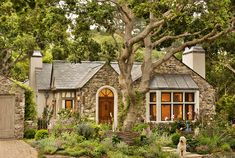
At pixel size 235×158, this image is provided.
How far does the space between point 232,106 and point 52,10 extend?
1492cm

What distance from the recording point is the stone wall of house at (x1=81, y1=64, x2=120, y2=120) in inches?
915

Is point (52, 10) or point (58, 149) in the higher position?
point (52, 10)

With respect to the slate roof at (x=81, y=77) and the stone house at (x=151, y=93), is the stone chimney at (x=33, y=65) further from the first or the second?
the stone house at (x=151, y=93)

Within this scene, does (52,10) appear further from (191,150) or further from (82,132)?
(191,150)

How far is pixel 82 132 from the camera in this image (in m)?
17.2

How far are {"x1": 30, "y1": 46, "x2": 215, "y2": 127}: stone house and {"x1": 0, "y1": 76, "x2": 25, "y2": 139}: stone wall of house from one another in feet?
11.9

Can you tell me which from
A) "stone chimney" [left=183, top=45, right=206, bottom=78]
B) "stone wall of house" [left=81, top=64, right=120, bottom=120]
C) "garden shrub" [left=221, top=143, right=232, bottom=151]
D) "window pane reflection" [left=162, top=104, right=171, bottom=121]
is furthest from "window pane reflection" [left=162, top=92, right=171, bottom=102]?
"garden shrub" [left=221, top=143, right=232, bottom=151]

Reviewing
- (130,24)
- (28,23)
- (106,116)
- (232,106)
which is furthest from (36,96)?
(232,106)

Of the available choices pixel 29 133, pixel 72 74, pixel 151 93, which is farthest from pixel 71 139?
pixel 72 74

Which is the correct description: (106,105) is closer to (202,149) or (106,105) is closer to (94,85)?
(94,85)

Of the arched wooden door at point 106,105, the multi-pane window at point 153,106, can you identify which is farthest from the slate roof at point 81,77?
the arched wooden door at point 106,105

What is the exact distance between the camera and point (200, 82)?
24906mm

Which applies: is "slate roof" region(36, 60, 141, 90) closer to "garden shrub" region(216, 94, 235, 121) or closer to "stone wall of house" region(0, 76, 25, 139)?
"stone wall of house" region(0, 76, 25, 139)

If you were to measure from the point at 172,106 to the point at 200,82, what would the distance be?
258cm
